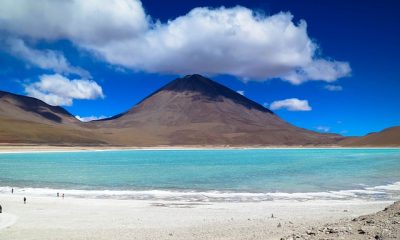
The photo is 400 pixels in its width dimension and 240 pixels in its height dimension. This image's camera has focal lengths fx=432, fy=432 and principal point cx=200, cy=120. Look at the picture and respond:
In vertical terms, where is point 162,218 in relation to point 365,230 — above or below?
below

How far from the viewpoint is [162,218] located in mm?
19016

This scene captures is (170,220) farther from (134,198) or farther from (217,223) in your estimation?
(134,198)

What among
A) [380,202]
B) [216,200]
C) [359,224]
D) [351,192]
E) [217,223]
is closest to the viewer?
[359,224]

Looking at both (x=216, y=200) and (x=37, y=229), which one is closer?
(x=37, y=229)

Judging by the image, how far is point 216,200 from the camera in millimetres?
25906

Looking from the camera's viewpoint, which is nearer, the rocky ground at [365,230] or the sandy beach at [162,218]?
the rocky ground at [365,230]

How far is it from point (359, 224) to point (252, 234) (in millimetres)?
3606

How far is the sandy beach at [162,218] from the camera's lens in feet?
49.9

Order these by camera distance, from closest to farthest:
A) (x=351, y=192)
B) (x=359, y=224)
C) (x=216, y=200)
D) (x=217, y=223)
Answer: (x=359, y=224), (x=217, y=223), (x=216, y=200), (x=351, y=192)

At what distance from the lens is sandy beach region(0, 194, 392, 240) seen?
15.2 metres

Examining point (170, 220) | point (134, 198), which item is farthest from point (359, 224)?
point (134, 198)

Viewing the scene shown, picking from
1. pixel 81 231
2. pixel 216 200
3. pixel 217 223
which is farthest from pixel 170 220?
pixel 216 200

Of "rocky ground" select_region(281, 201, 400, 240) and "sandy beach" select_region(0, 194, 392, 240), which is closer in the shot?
"rocky ground" select_region(281, 201, 400, 240)

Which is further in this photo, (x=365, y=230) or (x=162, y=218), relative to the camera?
(x=162, y=218)
